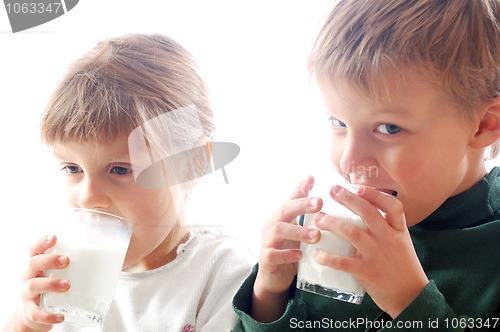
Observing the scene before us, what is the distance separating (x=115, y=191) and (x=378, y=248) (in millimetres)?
338

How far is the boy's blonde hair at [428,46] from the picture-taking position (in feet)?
2.62

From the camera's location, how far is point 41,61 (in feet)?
3.34

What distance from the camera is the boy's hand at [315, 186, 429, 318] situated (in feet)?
2.50

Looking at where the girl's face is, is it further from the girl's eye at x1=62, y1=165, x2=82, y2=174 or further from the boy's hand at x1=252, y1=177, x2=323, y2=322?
the boy's hand at x1=252, y1=177, x2=323, y2=322

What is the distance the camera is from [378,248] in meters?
0.77

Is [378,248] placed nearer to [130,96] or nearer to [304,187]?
[304,187]

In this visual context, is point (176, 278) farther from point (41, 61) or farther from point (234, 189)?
point (41, 61)

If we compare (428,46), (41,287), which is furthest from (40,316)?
(428,46)

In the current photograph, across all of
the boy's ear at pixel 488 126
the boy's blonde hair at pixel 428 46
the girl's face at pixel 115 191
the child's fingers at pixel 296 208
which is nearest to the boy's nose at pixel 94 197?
the girl's face at pixel 115 191

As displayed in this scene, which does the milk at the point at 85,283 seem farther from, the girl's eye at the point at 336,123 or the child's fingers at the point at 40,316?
the girl's eye at the point at 336,123

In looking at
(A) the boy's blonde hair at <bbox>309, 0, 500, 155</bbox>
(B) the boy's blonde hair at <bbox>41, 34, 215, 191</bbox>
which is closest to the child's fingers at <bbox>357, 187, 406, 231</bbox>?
(A) the boy's blonde hair at <bbox>309, 0, 500, 155</bbox>

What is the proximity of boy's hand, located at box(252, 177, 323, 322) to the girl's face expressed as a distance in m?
0.16

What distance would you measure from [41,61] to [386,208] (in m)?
0.51

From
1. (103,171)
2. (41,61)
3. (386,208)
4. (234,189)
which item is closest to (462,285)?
(386,208)
